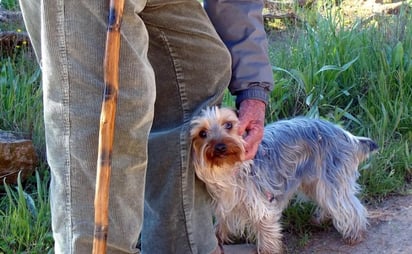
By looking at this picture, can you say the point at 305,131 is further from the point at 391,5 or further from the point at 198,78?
the point at 391,5

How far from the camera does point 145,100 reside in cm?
219

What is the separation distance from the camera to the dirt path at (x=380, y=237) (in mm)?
3547

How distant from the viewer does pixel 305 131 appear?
12.0ft

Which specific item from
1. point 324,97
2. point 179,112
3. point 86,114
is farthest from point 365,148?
point 86,114

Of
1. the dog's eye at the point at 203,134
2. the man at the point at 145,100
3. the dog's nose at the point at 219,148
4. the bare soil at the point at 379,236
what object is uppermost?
the man at the point at 145,100

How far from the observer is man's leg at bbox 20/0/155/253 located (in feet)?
6.80

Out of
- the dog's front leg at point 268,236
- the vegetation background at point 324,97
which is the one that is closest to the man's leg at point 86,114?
the vegetation background at point 324,97

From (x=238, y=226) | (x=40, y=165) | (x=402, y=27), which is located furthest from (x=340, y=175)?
(x=402, y=27)

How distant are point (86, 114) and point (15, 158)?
178 centimetres

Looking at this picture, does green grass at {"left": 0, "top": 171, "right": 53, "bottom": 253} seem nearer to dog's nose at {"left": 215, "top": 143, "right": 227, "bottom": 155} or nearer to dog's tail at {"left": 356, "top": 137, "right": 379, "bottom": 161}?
dog's nose at {"left": 215, "top": 143, "right": 227, "bottom": 155}

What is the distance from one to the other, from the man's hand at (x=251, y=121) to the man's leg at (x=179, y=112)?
13cm

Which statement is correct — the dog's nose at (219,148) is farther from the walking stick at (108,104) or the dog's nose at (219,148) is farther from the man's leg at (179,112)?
the walking stick at (108,104)

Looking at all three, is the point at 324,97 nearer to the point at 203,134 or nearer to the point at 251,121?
the point at 251,121

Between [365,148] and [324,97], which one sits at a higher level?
[365,148]
